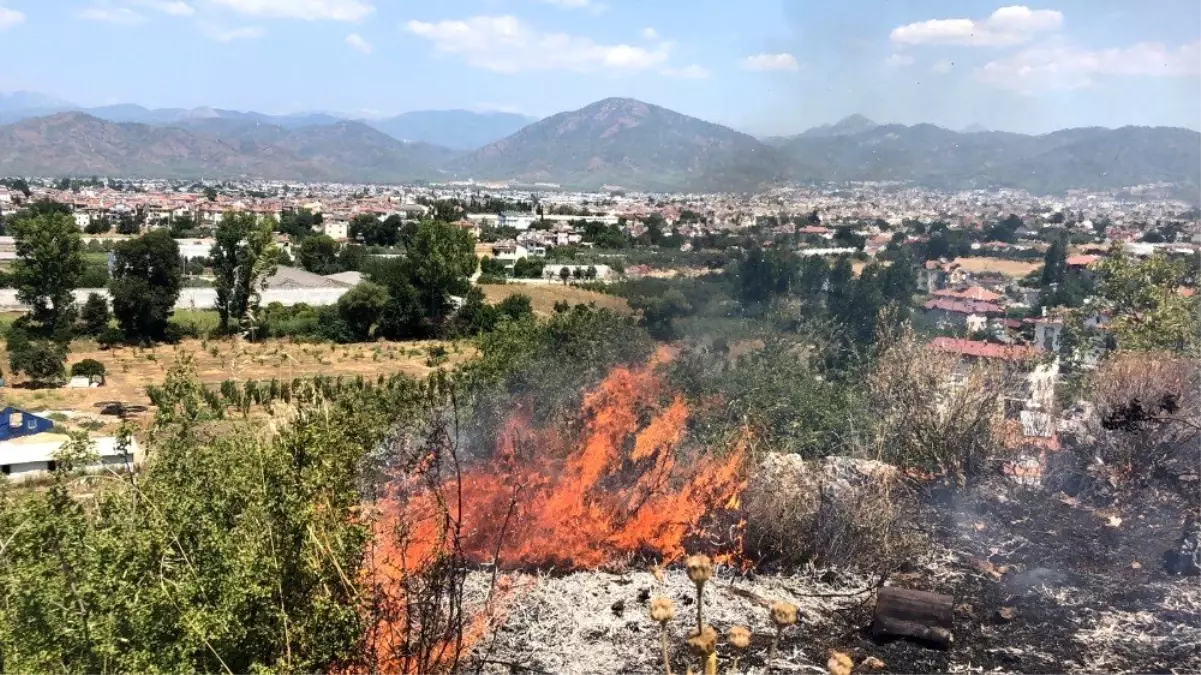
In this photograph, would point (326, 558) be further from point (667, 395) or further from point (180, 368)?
point (667, 395)

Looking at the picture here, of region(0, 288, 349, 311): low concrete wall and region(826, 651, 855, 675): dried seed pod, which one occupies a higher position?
region(826, 651, 855, 675): dried seed pod

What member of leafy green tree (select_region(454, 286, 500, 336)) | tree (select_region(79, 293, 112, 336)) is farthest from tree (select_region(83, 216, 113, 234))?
leafy green tree (select_region(454, 286, 500, 336))

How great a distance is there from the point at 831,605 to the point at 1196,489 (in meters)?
5.09

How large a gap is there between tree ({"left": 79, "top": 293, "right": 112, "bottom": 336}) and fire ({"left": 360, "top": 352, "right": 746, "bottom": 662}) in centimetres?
3122

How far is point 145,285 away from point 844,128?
2856 centimetres

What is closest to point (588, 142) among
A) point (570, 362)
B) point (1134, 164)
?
point (1134, 164)

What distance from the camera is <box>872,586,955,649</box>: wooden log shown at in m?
7.10

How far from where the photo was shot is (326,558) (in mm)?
5023

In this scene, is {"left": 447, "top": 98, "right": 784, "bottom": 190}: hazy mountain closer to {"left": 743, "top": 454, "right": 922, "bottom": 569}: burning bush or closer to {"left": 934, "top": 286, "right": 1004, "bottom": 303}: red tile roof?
{"left": 934, "top": 286, "right": 1004, "bottom": 303}: red tile roof

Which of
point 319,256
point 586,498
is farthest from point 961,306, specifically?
point 319,256

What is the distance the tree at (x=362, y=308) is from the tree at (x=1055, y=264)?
2789 centimetres

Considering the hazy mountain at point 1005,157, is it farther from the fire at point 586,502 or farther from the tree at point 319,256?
the tree at point 319,256

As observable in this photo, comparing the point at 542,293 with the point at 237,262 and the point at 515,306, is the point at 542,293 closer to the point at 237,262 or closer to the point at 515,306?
the point at 515,306

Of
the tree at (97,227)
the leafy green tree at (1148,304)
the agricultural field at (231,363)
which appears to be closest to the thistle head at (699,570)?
the leafy green tree at (1148,304)
